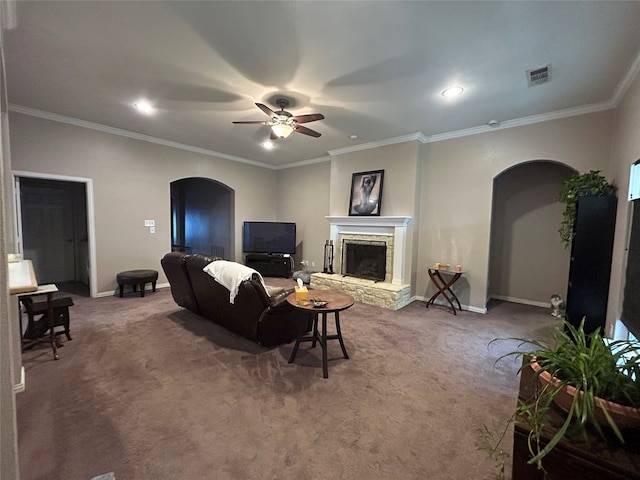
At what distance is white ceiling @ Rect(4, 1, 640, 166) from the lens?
1.99 metres

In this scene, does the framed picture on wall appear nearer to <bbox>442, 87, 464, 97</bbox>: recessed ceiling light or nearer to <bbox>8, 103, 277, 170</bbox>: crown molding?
<bbox>442, 87, 464, 97</bbox>: recessed ceiling light

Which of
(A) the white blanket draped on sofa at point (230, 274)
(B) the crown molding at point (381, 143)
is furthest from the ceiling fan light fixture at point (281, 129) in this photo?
(B) the crown molding at point (381, 143)

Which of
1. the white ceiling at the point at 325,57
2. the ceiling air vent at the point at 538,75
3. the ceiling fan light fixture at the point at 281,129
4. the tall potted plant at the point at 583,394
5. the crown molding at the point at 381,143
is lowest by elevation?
the tall potted plant at the point at 583,394

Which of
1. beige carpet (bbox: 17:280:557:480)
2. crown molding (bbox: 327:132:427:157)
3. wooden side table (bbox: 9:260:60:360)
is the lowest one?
beige carpet (bbox: 17:280:557:480)

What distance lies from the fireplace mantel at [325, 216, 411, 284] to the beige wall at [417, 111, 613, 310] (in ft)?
1.51

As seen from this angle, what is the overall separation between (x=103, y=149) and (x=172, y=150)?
111cm

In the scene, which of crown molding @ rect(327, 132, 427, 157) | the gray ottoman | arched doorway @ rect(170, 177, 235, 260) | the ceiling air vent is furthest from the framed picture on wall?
the gray ottoman

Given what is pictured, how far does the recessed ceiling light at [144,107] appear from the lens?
11.6 ft

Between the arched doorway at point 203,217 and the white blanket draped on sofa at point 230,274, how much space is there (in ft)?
12.7

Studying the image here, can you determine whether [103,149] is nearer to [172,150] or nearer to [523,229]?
[172,150]

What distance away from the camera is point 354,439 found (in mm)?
1716

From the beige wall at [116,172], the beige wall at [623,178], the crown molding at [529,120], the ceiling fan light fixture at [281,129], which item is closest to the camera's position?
the beige wall at [623,178]

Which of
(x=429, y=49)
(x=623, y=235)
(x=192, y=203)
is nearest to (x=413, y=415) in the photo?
(x=623, y=235)

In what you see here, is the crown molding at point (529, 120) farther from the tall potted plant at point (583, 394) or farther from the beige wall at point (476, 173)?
the tall potted plant at point (583, 394)
